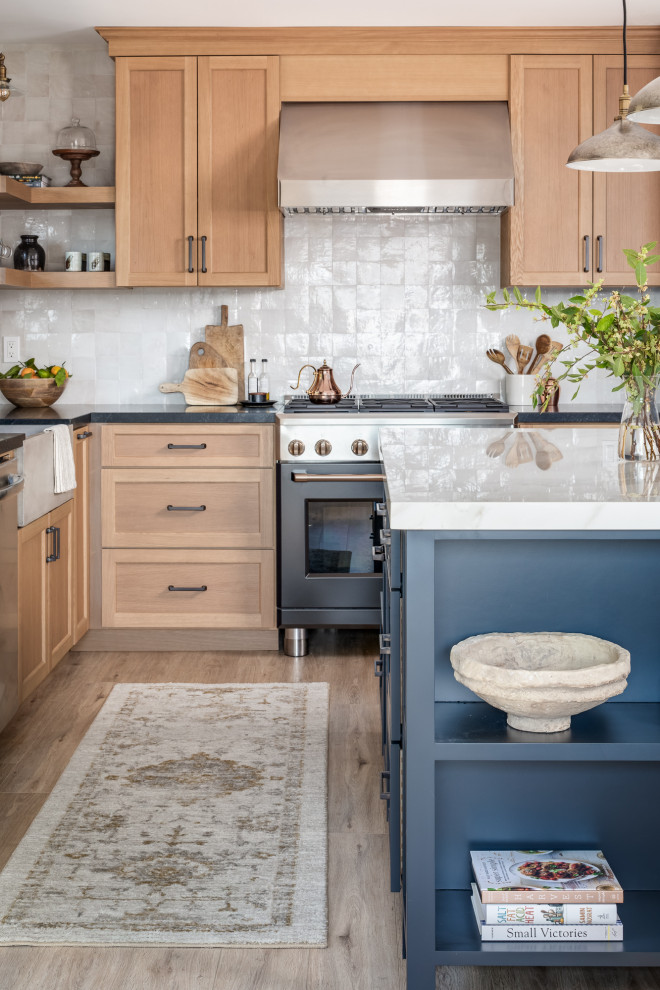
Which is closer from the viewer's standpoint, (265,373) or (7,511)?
(7,511)

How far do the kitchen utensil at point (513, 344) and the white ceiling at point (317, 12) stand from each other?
1248 millimetres

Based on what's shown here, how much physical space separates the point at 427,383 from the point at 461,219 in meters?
0.73

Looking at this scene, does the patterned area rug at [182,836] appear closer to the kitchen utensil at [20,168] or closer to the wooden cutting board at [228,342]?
the wooden cutting board at [228,342]

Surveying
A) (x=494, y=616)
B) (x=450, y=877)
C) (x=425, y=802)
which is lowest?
(x=450, y=877)

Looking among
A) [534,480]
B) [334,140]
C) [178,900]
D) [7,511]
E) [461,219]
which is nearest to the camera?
[534,480]

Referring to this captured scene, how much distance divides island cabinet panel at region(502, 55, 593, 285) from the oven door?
1.12 metres

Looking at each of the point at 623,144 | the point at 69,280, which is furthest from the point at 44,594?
the point at 623,144

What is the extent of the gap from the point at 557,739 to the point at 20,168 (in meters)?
3.55

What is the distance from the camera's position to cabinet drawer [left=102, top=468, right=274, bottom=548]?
3875mm

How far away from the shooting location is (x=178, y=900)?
210 cm

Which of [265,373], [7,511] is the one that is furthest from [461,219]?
[7,511]

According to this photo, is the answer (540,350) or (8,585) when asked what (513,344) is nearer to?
(540,350)

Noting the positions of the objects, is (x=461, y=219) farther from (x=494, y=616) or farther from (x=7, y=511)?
(x=494, y=616)

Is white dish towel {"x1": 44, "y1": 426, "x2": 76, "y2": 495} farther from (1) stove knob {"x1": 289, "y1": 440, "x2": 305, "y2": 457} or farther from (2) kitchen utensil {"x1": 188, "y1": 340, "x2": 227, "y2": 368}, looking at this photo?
(2) kitchen utensil {"x1": 188, "y1": 340, "x2": 227, "y2": 368}
